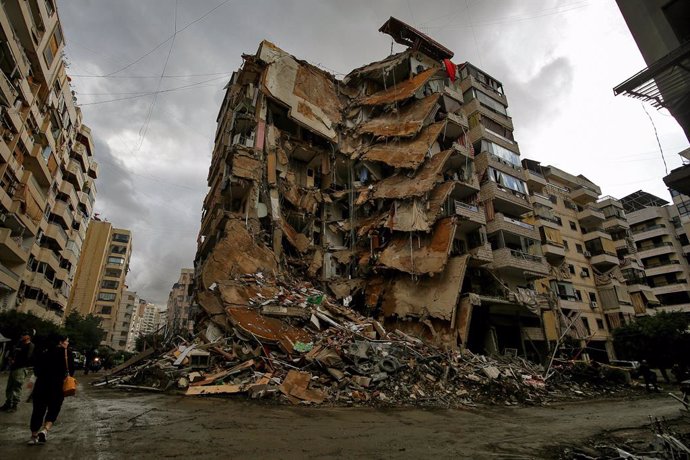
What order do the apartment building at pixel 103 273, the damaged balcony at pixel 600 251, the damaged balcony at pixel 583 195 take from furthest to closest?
the apartment building at pixel 103 273 < the damaged balcony at pixel 583 195 < the damaged balcony at pixel 600 251

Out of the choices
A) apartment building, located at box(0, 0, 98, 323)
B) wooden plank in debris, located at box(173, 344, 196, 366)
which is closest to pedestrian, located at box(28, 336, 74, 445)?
wooden plank in debris, located at box(173, 344, 196, 366)

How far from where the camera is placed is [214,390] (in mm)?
10938

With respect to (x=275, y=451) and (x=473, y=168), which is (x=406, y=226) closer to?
(x=473, y=168)

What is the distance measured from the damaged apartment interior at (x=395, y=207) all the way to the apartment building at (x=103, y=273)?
37595 millimetres

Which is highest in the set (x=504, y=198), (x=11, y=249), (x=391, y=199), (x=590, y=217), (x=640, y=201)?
(x=640, y=201)

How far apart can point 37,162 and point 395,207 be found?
26.1 meters

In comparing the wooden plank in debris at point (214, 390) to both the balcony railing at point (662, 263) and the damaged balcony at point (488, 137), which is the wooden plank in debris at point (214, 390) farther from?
the balcony railing at point (662, 263)

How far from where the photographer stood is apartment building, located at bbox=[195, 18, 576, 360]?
20547mm

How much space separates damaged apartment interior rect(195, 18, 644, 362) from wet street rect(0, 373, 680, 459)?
724 centimetres

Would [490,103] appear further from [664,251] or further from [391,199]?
[664,251]

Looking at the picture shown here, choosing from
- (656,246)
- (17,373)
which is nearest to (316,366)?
(17,373)

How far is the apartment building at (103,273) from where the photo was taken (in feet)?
175

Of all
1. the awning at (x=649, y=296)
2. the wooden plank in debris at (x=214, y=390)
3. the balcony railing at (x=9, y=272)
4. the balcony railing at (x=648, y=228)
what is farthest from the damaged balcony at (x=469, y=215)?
the balcony railing at (x=648, y=228)

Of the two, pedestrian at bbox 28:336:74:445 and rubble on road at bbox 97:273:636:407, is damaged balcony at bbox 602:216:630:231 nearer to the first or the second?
rubble on road at bbox 97:273:636:407
